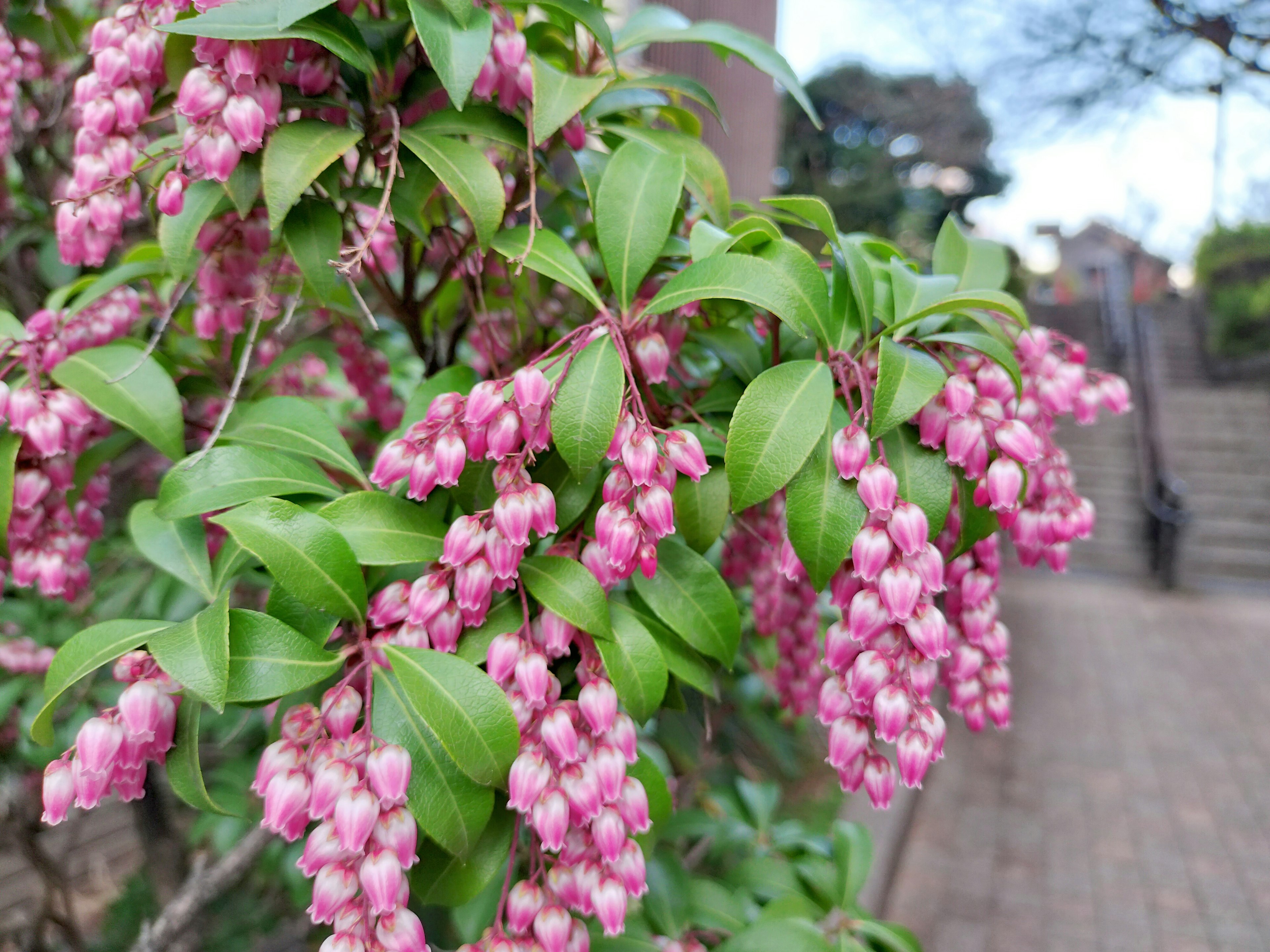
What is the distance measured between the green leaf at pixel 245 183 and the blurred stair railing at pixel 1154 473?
663 cm

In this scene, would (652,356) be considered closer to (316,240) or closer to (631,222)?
(631,222)

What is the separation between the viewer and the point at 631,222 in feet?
2.79

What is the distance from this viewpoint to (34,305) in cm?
168

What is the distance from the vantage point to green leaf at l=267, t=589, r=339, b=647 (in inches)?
31.2

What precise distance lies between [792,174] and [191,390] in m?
10.5

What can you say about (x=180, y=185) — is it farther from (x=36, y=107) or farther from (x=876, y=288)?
(x=36, y=107)

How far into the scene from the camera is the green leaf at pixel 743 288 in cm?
76

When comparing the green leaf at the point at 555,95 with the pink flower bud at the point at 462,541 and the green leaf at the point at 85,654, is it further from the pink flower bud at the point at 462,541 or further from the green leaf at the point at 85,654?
the green leaf at the point at 85,654

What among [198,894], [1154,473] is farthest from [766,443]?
[1154,473]

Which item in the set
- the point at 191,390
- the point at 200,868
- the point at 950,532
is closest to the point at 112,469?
the point at 191,390

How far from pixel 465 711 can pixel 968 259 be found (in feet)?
2.60

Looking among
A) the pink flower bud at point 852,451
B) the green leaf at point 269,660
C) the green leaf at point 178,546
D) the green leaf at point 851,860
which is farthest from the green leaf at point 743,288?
the green leaf at point 851,860

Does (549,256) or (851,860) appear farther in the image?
(851,860)

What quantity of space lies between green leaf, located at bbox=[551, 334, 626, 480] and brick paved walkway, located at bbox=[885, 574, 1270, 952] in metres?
2.68
